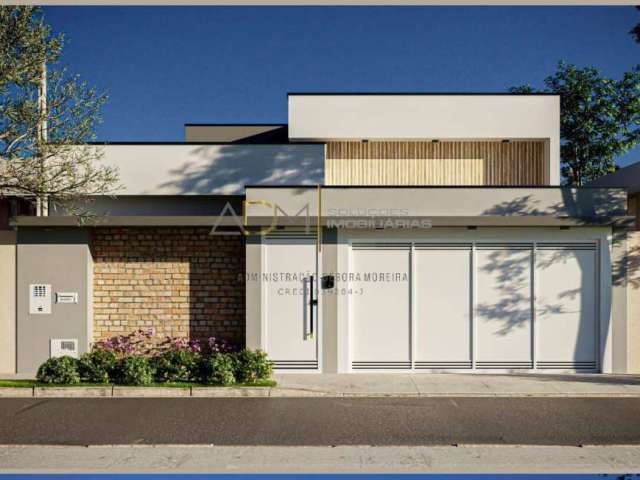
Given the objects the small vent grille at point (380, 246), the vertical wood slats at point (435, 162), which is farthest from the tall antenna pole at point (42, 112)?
the vertical wood slats at point (435, 162)

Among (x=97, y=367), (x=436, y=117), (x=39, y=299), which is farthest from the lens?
(x=436, y=117)

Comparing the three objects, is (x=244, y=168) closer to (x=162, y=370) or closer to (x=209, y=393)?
(x=162, y=370)

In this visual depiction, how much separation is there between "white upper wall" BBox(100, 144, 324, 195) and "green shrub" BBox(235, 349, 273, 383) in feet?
19.1

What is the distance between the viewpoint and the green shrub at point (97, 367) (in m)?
10.0

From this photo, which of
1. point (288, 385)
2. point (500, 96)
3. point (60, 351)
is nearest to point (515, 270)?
point (288, 385)

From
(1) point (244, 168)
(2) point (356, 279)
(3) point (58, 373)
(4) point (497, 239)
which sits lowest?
(3) point (58, 373)

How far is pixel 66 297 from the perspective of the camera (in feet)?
38.1

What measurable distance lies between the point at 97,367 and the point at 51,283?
2.71m

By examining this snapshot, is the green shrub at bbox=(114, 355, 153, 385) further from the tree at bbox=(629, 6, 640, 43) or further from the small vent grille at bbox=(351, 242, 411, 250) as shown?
the tree at bbox=(629, 6, 640, 43)

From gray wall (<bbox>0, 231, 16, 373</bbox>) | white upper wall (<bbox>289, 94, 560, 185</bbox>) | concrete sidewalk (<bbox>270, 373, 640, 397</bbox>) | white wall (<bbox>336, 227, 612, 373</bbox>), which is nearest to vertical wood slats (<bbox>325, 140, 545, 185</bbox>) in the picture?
white upper wall (<bbox>289, 94, 560, 185</bbox>)

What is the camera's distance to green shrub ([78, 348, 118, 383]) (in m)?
10.0

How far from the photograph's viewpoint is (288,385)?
1011 centimetres

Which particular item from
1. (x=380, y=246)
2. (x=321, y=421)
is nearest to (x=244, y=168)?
(x=380, y=246)

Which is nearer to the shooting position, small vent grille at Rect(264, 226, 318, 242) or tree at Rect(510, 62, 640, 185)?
small vent grille at Rect(264, 226, 318, 242)
